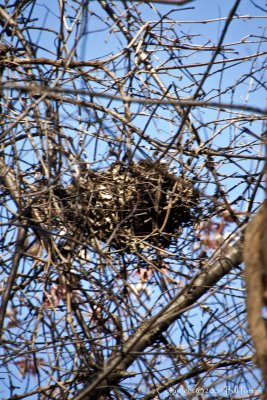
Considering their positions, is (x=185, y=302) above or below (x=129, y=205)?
below

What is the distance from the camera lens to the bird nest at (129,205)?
126 inches

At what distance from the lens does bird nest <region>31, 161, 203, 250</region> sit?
3.21 m

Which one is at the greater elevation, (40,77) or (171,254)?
(40,77)

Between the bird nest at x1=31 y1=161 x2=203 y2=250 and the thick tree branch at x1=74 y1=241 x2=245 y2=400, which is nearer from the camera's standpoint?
the thick tree branch at x1=74 y1=241 x2=245 y2=400

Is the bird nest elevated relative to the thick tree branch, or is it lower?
Answer: elevated

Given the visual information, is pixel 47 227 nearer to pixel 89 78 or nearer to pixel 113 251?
pixel 113 251

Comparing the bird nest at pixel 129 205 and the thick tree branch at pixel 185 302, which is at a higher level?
the bird nest at pixel 129 205

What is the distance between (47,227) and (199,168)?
79cm

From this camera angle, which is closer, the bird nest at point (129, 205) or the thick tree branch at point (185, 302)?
the thick tree branch at point (185, 302)

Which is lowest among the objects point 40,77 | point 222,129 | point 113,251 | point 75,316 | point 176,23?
point 75,316

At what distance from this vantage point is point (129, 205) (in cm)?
335

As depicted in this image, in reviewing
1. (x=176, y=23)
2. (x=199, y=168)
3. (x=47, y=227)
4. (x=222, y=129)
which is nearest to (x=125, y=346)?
(x=47, y=227)

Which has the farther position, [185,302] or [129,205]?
[129,205]

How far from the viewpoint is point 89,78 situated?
3463 millimetres
